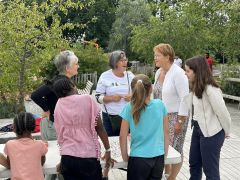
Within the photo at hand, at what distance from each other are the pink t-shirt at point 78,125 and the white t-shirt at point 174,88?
1.48m

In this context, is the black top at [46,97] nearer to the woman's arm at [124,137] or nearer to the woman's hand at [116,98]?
the woman's hand at [116,98]

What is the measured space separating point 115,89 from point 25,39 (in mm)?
4318

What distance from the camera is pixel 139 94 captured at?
10.9ft

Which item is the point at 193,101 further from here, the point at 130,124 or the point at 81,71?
the point at 81,71

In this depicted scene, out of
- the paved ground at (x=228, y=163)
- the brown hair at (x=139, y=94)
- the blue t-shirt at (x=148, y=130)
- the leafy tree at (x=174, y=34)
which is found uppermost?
the leafy tree at (x=174, y=34)

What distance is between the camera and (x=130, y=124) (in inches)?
135

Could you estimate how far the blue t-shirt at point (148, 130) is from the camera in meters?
3.38

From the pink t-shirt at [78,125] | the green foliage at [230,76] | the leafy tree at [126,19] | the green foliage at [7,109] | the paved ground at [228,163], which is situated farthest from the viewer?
the leafy tree at [126,19]

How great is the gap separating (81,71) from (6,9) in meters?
10.4

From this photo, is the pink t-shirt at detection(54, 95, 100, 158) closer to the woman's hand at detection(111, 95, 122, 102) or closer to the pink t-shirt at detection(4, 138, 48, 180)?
the pink t-shirt at detection(4, 138, 48, 180)

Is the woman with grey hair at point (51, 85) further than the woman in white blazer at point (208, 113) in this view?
Yes

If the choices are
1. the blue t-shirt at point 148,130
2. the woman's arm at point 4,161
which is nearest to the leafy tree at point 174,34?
the blue t-shirt at point 148,130

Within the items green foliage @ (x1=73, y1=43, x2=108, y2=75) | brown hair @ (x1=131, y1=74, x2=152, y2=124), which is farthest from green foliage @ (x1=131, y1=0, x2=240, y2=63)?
brown hair @ (x1=131, y1=74, x2=152, y2=124)

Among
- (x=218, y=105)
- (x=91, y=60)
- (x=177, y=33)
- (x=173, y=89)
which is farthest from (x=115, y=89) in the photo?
(x=91, y=60)
